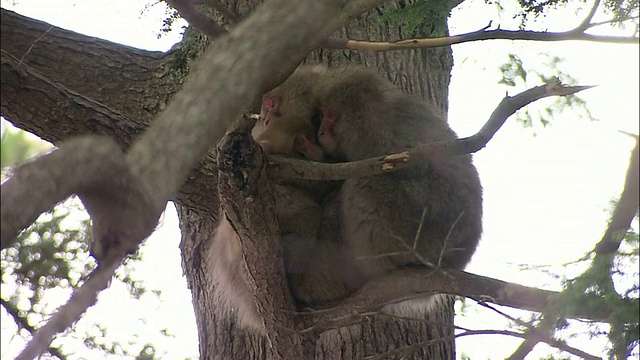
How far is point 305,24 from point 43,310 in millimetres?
2813

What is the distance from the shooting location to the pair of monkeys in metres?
4.23

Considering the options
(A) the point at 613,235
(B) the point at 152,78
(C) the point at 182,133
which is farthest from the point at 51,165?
(B) the point at 152,78

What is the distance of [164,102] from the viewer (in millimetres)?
4996

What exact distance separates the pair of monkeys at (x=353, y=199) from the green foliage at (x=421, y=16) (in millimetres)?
375

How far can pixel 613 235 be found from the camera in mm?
2877

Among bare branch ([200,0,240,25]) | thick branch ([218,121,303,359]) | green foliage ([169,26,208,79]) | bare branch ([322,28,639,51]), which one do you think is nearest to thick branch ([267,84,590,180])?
thick branch ([218,121,303,359])

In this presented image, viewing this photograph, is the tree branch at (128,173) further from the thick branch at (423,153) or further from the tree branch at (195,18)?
the thick branch at (423,153)

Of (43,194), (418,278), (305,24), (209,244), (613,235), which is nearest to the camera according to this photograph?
(43,194)

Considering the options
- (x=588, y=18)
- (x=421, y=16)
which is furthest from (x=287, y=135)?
(x=588, y=18)

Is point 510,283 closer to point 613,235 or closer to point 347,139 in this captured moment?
point 613,235

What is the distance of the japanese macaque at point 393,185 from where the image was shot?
4.22 metres

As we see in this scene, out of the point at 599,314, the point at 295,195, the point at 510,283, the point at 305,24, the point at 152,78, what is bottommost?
the point at 599,314

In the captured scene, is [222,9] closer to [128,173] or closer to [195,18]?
[195,18]

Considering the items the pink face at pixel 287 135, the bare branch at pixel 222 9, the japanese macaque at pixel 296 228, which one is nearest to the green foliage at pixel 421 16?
the japanese macaque at pixel 296 228
